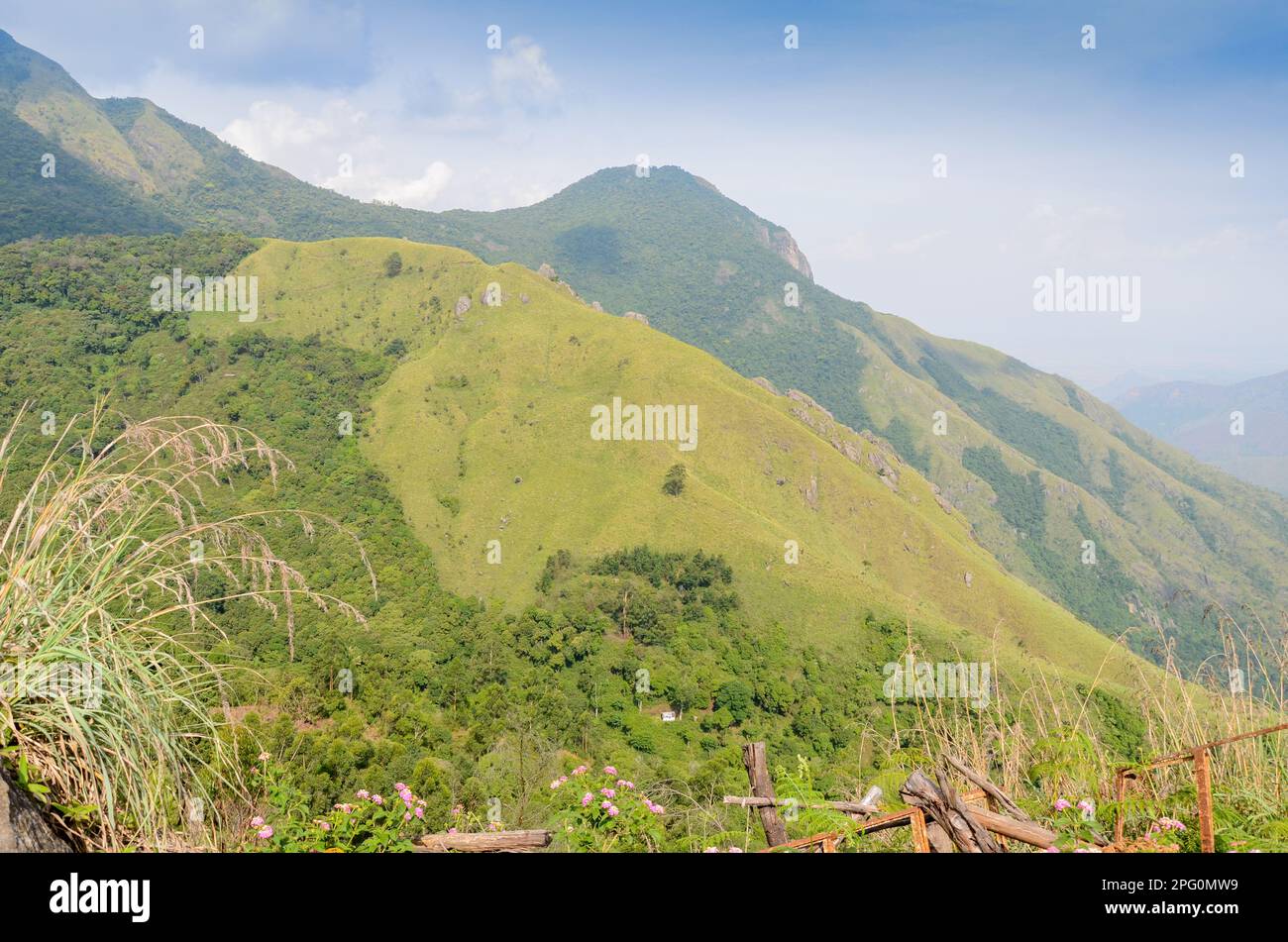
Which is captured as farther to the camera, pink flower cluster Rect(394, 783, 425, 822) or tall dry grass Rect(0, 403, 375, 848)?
pink flower cluster Rect(394, 783, 425, 822)

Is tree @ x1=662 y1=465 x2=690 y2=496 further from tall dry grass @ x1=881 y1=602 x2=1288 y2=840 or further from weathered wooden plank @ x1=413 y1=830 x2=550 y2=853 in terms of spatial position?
weathered wooden plank @ x1=413 y1=830 x2=550 y2=853

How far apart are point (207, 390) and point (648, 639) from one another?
229 ft

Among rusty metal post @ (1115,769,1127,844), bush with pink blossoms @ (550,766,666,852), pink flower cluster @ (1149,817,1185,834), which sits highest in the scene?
rusty metal post @ (1115,769,1127,844)

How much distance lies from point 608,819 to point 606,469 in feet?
262

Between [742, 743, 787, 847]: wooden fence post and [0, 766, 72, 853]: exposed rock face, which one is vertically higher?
[0, 766, 72, 853]: exposed rock face

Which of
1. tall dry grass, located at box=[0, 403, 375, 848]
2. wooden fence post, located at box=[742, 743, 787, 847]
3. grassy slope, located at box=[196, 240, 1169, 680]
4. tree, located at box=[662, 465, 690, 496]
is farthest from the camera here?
tree, located at box=[662, 465, 690, 496]

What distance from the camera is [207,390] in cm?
9175

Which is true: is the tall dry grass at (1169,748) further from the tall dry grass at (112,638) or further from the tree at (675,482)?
the tree at (675,482)

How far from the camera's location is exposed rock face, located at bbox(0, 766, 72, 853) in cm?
242

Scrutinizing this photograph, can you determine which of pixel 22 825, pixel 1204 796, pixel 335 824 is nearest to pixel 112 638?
pixel 22 825

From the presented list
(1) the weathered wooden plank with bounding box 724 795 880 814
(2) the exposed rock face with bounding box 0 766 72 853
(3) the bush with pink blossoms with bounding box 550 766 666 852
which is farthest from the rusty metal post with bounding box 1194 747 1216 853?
(2) the exposed rock face with bounding box 0 766 72 853

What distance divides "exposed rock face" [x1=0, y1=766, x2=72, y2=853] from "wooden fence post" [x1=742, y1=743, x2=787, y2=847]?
322 cm

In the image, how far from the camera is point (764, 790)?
4090 mm

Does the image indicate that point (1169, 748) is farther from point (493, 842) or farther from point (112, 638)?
point (112, 638)
